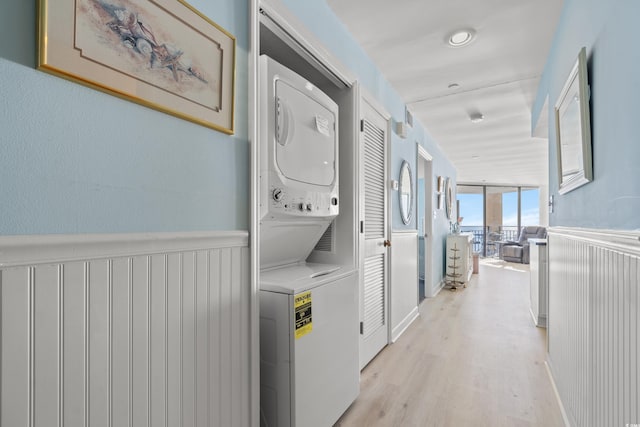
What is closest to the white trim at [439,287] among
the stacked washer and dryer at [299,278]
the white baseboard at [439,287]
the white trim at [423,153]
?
the white baseboard at [439,287]

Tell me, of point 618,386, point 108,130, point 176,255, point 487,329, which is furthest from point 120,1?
point 487,329

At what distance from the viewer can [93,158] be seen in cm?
81

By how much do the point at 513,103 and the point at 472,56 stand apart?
1.34 m

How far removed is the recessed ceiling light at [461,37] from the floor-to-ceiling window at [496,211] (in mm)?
8393

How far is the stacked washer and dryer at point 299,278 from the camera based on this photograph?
4.50 ft

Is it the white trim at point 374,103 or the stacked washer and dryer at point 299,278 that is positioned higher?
the white trim at point 374,103

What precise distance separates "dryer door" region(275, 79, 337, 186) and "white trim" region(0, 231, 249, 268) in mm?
571

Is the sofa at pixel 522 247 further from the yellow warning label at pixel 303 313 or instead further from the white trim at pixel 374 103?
the yellow warning label at pixel 303 313

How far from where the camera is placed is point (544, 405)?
187 centimetres

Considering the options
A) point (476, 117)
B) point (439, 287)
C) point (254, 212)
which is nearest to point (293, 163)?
point (254, 212)

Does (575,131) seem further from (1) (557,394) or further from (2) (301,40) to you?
(1) (557,394)

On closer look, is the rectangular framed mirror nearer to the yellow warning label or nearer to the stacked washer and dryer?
the stacked washer and dryer

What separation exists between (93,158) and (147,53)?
1.16ft

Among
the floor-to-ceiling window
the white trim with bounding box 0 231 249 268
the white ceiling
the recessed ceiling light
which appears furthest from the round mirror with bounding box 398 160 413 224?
the floor-to-ceiling window
